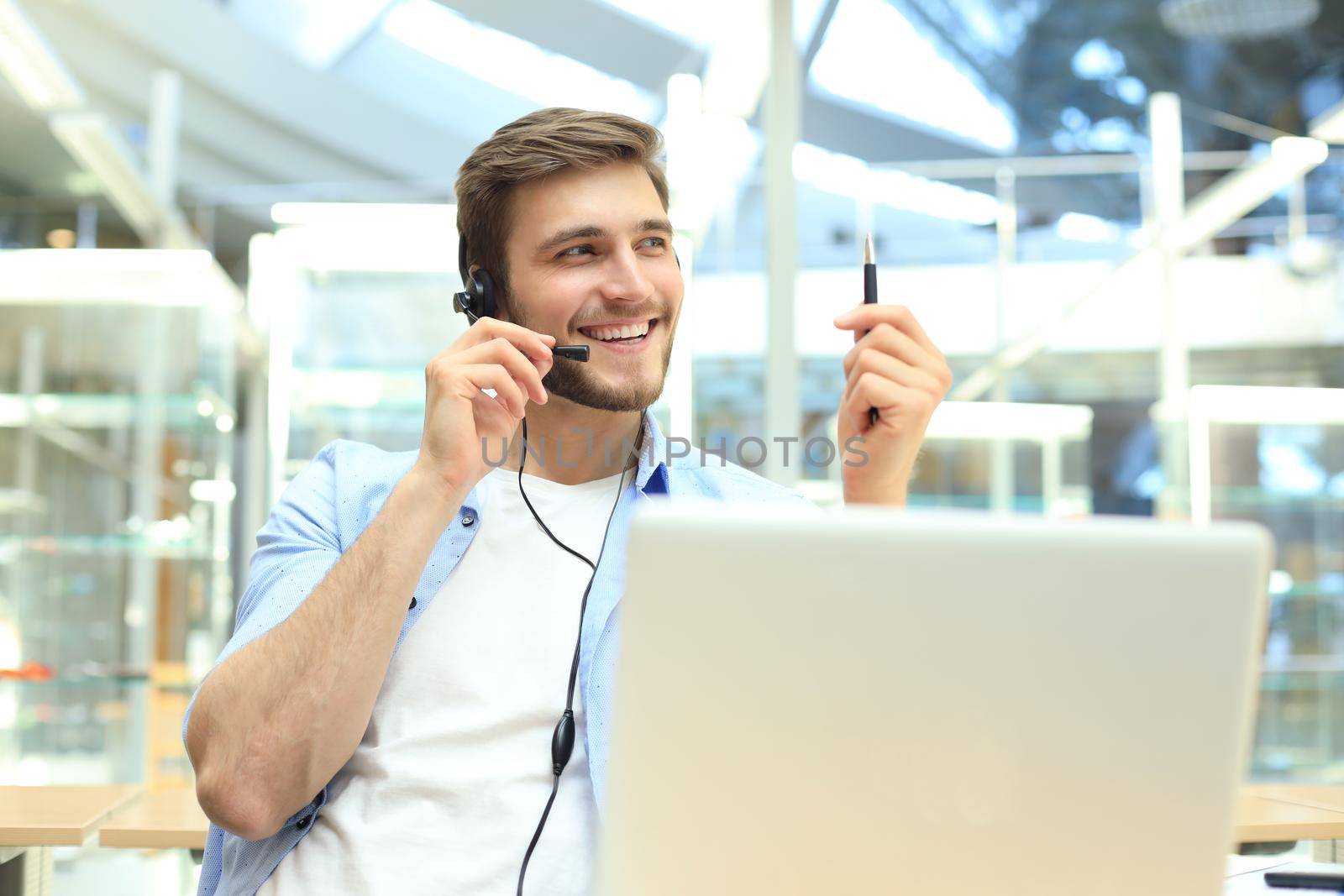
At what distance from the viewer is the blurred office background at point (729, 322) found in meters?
4.28

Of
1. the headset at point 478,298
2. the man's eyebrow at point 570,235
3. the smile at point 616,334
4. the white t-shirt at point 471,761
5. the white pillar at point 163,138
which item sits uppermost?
the white pillar at point 163,138

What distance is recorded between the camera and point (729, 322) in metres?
4.25

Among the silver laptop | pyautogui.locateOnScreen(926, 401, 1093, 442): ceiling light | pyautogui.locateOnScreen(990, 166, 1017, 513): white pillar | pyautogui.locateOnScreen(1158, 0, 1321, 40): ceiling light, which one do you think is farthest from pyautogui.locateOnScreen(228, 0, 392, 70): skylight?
the silver laptop

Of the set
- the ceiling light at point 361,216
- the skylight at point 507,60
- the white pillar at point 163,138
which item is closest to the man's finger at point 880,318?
the ceiling light at point 361,216

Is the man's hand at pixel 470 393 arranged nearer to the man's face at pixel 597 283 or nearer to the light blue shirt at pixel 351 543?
the light blue shirt at pixel 351 543

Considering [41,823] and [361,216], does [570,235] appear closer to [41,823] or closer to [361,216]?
[41,823]

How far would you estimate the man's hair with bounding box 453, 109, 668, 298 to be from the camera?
1.61 m

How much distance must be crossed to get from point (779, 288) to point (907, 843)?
2.15 m

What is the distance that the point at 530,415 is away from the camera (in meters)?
1.67

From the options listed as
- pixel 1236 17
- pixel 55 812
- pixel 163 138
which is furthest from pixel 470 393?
pixel 1236 17

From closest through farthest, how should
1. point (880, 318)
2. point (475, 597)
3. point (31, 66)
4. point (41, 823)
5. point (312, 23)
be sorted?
point (880, 318) < point (475, 597) < point (41, 823) < point (31, 66) < point (312, 23)

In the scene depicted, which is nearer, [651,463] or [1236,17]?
[651,463]

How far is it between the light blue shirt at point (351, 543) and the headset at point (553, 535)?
0.04ft

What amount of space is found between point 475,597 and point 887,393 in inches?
20.8
